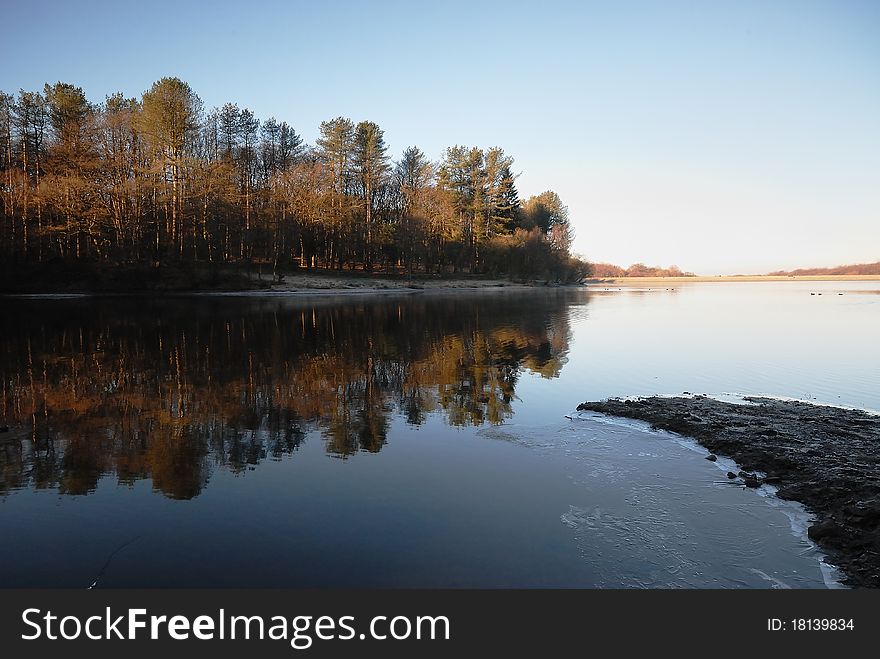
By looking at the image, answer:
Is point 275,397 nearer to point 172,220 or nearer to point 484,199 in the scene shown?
point 172,220

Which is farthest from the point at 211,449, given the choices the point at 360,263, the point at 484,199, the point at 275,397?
the point at 484,199

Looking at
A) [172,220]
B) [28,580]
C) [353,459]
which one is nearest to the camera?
[28,580]

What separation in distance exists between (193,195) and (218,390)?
4612 centimetres

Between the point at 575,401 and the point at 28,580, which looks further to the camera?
the point at 575,401

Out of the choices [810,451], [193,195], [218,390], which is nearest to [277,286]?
[193,195]

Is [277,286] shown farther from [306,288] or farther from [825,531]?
[825,531]

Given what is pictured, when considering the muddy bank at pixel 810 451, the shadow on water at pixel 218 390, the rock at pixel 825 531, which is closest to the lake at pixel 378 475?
the shadow on water at pixel 218 390

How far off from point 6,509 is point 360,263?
6963cm

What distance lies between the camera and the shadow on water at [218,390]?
841 centimetres

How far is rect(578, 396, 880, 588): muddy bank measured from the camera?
5.80 m

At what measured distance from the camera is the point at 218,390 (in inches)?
526

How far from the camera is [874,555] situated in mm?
5398

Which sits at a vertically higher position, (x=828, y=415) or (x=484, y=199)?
(x=484, y=199)

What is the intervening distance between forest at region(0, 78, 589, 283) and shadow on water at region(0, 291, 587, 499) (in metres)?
26.6
